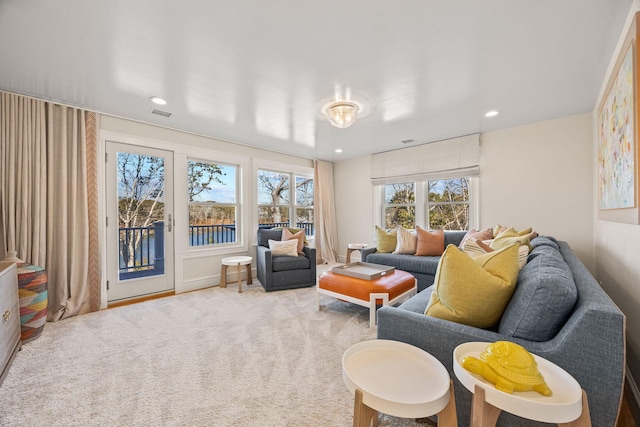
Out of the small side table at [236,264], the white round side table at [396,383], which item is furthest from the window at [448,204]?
the white round side table at [396,383]

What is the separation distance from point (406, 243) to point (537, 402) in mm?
3405

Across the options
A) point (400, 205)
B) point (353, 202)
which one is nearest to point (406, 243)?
point (400, 205)

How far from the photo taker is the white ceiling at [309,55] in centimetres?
162

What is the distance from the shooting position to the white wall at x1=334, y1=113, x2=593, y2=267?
10.9ft

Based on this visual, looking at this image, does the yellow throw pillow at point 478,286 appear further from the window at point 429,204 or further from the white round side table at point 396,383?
the window at point 429,204

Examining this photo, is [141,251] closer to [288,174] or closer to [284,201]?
[284,201]

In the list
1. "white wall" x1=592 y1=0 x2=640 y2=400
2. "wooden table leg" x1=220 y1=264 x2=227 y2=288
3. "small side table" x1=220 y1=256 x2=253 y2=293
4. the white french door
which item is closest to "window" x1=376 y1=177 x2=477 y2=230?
"white wall" x1=592 y1=0 x2=640 y2=400

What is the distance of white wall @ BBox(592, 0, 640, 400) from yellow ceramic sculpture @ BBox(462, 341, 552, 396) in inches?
56.9

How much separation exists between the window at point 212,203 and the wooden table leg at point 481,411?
3987 mm

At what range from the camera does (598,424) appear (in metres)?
0.96

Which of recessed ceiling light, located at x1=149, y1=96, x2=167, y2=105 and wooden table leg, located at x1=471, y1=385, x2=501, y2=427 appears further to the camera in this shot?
recessed ceiling light, located at x1=149, y1=96, x2=167, y2=105

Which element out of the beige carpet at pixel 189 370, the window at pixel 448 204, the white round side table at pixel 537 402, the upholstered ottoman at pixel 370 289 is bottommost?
the beige carpet at pixel 189 370

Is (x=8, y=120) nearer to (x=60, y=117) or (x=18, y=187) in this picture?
(x=60, y=117)

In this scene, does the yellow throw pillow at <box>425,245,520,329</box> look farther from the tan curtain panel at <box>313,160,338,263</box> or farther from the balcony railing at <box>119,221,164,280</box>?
the tan curtain panel at <box>313,160,338,263</box>
